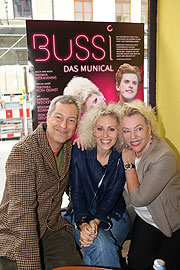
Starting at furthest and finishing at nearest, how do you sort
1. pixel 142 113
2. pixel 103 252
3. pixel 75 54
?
pixel 75 54 < pixel 142 113 < pixel 103 252

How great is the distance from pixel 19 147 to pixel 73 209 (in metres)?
0.61

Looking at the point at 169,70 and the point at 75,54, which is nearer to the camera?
the point at 75,54

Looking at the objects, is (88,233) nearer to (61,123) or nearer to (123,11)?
(61,123)

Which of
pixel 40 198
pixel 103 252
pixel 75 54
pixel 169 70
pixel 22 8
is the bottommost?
pixel 103 252

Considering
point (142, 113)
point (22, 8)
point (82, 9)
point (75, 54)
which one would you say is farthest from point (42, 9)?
point (142, 113)

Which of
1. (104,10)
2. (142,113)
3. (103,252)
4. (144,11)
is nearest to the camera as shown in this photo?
(103,252)

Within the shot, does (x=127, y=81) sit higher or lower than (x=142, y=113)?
higher

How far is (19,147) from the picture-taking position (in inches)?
62.7

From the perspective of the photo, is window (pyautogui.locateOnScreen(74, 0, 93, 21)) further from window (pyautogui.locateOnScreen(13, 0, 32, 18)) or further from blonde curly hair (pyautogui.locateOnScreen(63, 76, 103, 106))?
blonde curly hair (pyautogui.locateOnScreen(63, 76, 103, 106))

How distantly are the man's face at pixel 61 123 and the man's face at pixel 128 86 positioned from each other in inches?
46.4

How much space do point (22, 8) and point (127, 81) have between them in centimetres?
122

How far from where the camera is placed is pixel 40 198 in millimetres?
1711

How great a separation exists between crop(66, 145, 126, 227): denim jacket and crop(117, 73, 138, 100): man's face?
1.09m

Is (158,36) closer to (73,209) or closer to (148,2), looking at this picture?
(148,2)
